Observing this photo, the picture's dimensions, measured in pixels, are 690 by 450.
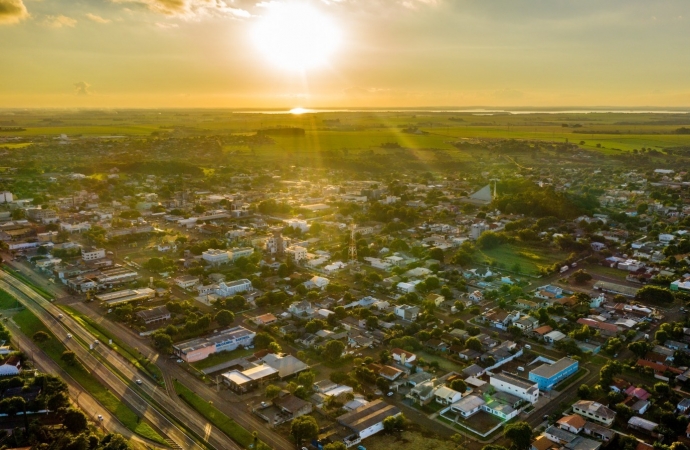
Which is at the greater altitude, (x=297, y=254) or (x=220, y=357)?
(x=297, y=254)

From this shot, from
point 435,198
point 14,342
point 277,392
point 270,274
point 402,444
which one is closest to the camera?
point 402,444

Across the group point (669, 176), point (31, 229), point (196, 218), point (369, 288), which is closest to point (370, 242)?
point (369, 288)

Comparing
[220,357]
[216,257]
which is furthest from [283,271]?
[220,357]

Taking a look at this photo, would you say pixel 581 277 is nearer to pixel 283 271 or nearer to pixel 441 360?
pixel 441 360

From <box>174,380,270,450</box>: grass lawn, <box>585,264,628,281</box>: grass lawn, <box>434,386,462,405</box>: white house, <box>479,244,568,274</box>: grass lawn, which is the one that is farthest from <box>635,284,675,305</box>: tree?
<box>174,380,270,450</box>: grass lawn

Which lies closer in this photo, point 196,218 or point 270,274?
point 270,274

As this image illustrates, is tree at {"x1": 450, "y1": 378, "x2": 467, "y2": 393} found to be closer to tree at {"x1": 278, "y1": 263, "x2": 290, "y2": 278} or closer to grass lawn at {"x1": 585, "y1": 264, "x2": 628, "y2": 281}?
tree at {"x1": 278, "y1": 263, "x2": 290, "y2": 278}

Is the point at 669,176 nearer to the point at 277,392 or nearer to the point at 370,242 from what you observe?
the point at 370,242

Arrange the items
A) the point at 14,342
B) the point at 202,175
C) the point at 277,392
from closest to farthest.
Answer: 1. the point at 277,392
2. the point at 14,342
3. the point at 202,175
